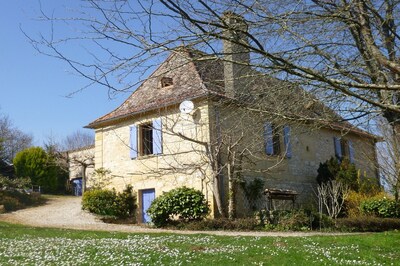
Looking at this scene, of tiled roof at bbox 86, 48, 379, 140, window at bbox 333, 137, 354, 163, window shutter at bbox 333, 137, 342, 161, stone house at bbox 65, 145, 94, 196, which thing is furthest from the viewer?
stone house at bbox 65, 145, 94, 196

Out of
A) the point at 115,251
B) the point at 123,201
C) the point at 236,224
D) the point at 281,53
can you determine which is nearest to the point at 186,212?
the point at 236,224

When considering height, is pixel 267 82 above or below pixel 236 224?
above

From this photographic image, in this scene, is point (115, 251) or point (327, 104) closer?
point (327, 104)

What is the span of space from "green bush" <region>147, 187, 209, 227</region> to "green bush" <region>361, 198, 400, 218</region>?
20.6 ft

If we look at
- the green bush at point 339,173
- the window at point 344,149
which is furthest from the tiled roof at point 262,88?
the window at point 344,149

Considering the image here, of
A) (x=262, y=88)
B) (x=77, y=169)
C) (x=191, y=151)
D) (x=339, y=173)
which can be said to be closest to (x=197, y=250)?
(x=262, y=88)

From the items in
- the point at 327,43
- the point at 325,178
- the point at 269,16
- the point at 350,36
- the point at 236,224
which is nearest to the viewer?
the point at 269,16

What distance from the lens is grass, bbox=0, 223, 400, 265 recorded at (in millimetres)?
8406

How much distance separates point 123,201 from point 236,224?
5682 millimetres

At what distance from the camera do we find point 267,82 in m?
6.11

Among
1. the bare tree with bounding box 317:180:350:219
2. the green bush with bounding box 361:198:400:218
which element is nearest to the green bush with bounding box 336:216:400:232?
the green bush with bounding box 361:198:400:218

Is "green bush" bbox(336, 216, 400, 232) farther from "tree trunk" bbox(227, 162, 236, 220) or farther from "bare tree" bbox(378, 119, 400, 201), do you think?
"tree trunk" bbox(227, 162, 236, 220)

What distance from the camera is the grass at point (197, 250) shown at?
8.41 m

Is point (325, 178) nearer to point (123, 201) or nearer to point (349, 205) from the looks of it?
point (349, 205)
